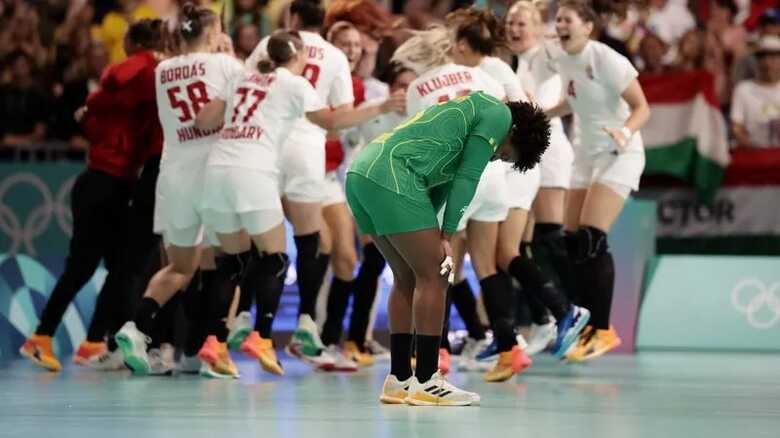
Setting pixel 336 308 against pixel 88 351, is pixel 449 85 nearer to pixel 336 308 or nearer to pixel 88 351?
pixel 336 308

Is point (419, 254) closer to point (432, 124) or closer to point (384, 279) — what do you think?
point (432, 124)

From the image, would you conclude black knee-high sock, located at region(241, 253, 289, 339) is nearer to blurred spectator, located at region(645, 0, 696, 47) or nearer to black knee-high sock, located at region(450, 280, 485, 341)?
black knee-high sock, located at region(450, 280, 485, 341)

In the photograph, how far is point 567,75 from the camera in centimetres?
1057

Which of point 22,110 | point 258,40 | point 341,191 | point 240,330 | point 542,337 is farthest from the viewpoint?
point 22,110

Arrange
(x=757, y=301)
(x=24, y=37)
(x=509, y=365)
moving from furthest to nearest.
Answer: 1. (x=24, y=37)
2. (x=757, y=301)
3. (x=509, y=365)

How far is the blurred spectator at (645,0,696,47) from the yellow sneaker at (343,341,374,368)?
229 inches

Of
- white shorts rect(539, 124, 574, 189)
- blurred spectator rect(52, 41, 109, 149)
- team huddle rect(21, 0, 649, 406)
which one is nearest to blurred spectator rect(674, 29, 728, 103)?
team huddle rect(21, 0, 649, 406)

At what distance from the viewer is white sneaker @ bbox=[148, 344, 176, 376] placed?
9.91 meters


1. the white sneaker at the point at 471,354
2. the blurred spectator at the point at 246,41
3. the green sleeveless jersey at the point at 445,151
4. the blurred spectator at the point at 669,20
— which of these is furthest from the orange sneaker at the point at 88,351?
the blurred spectator at the point at 669,20

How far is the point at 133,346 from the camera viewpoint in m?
9.44

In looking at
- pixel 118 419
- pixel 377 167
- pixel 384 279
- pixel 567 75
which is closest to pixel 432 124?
pixel 377 167

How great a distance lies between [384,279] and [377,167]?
5.45 meters

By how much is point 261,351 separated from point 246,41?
5192 millimetres

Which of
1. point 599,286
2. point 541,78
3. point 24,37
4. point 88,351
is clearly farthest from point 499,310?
point 24,37
